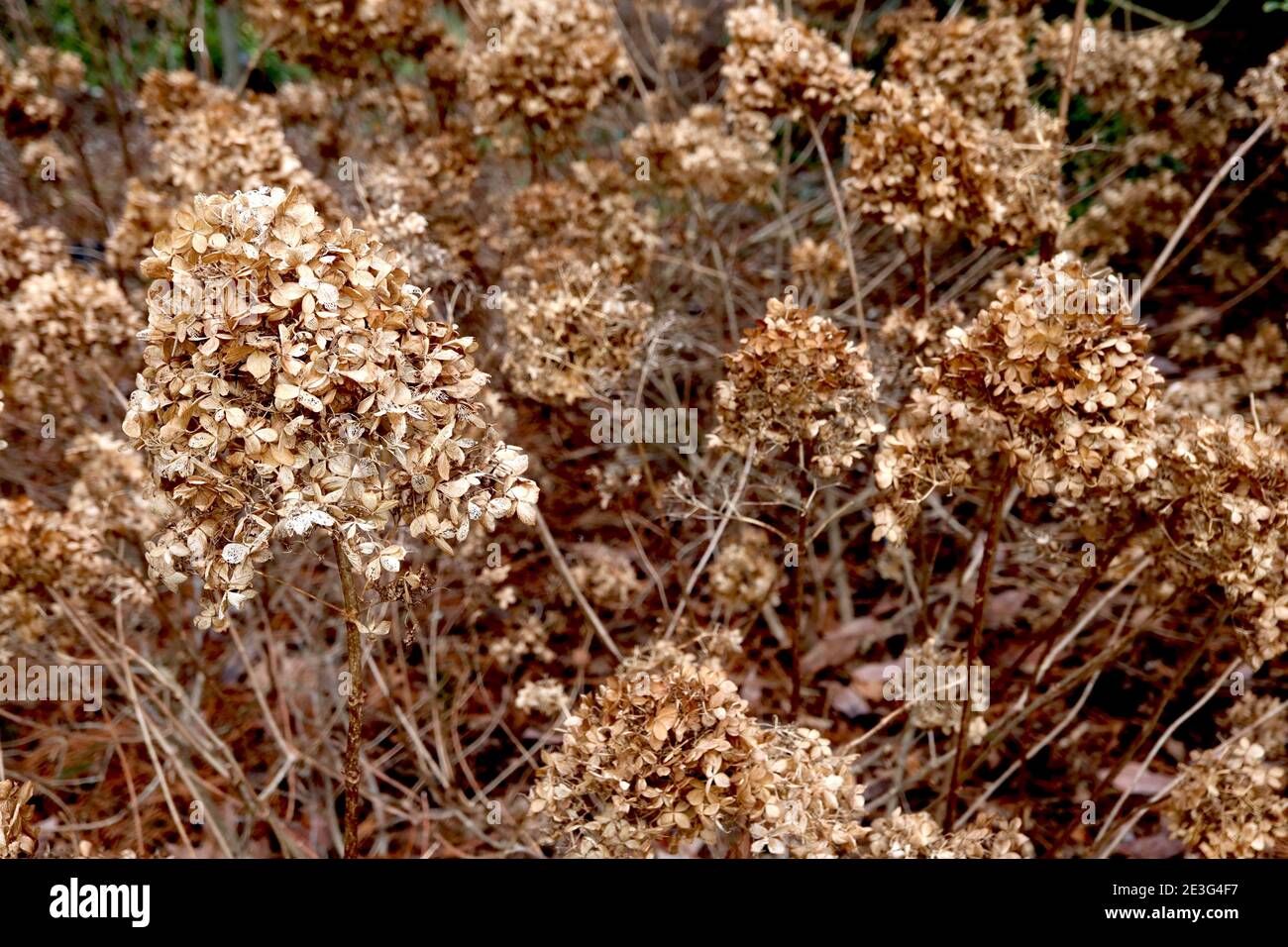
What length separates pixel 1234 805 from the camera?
220 cm

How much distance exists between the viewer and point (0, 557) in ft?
7.98

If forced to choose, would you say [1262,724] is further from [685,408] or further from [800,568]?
[685,408]

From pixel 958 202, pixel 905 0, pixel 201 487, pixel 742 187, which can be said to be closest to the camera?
pixel 201 487

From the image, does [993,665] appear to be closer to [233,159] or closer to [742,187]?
[742,187]

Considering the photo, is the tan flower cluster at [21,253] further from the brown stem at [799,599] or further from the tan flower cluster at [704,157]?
the brown stem at [799,599]

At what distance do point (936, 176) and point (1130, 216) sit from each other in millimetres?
1919

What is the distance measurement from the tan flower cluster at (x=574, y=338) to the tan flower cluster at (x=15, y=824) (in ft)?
4.74

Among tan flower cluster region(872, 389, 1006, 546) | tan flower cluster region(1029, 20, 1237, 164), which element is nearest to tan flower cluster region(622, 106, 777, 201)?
tan flower cluster region(1029, 20, 1237, 164)

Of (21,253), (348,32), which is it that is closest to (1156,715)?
(348,32)

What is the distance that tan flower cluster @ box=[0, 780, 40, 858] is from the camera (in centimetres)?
174

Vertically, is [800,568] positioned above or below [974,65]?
below

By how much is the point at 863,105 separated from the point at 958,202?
0.42 m

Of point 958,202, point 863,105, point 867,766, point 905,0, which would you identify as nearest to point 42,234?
point 863,105

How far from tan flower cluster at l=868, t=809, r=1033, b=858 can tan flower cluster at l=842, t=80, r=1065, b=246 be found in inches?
54.3
